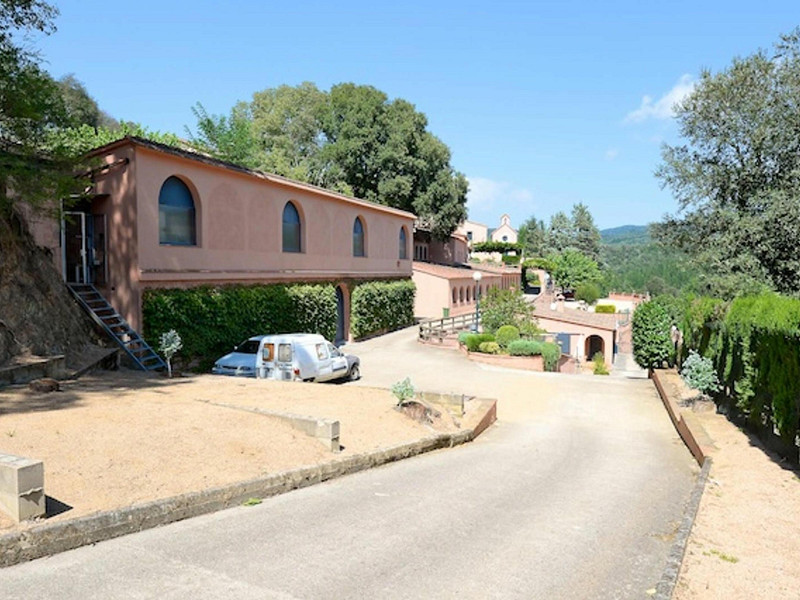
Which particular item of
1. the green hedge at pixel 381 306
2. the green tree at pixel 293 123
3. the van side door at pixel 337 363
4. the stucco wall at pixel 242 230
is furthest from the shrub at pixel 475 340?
the green tree at pixel 293 123

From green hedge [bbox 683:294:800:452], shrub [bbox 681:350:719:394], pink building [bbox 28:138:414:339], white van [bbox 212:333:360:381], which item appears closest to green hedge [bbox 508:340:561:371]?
pink building [bbox 28:138:414:339]

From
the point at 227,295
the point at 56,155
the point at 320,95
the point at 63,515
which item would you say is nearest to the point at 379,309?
the point at 227,295

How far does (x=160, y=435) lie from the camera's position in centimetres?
914

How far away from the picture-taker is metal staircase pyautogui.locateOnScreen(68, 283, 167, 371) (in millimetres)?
18188

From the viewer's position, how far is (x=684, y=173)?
2342cm

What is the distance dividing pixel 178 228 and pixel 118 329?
4.17m

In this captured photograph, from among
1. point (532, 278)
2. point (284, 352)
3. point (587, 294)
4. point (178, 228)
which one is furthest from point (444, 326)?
point (532, 278)

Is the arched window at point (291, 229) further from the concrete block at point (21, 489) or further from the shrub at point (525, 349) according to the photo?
the concrete block at point (21, 489)

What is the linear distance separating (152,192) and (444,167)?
36.4 meters

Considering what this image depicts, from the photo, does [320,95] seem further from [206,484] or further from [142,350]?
[206,484]

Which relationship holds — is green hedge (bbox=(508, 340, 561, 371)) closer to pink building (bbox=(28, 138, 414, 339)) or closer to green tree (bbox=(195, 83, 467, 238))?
pink building (bbox=(28, 138, 414, 339))

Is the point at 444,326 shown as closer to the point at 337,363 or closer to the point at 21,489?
the point at 337,363

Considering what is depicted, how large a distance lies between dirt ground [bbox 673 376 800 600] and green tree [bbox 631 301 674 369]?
1336 cm

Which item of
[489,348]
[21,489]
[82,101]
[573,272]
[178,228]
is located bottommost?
[489,348]
